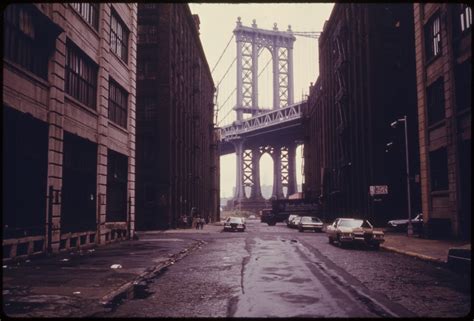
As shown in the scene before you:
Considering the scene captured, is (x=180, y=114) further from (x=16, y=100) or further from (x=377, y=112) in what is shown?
(x=16, y=100)

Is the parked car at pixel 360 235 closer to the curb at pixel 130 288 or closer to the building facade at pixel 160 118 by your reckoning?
the curb at pixel 130 288

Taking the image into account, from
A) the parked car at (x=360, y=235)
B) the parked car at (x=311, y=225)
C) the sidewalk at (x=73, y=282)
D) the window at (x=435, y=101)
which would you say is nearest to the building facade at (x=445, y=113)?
the window at (x=435, y=101)

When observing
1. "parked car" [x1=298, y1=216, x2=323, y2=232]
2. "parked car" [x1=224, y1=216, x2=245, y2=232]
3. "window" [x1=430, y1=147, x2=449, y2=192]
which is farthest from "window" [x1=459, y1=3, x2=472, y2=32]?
"parked car" [x1=224, y1=216, x2=245, y2=232]

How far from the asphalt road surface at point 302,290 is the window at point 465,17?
14.3 metres

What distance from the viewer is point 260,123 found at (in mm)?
130500

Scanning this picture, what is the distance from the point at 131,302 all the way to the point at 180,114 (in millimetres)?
47003

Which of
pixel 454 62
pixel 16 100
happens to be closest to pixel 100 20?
pixel 16 100

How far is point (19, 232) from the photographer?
54.9 ft

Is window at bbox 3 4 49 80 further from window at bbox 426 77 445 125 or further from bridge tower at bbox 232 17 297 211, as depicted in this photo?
bridge tower at bbox 232 17 297 211

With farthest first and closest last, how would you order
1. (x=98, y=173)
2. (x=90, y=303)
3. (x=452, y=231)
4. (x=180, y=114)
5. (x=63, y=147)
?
(x=180, y=114) → (x=452, y=231) → (x=98, y=173) → (x=63, y=147) → (x=90, y=303)

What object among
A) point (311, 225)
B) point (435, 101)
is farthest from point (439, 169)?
point (311, 225)

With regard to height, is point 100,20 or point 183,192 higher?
point 100,20

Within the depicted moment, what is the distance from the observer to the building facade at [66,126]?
55.1ft

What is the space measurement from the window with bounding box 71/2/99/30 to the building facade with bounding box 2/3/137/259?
0.05 m
